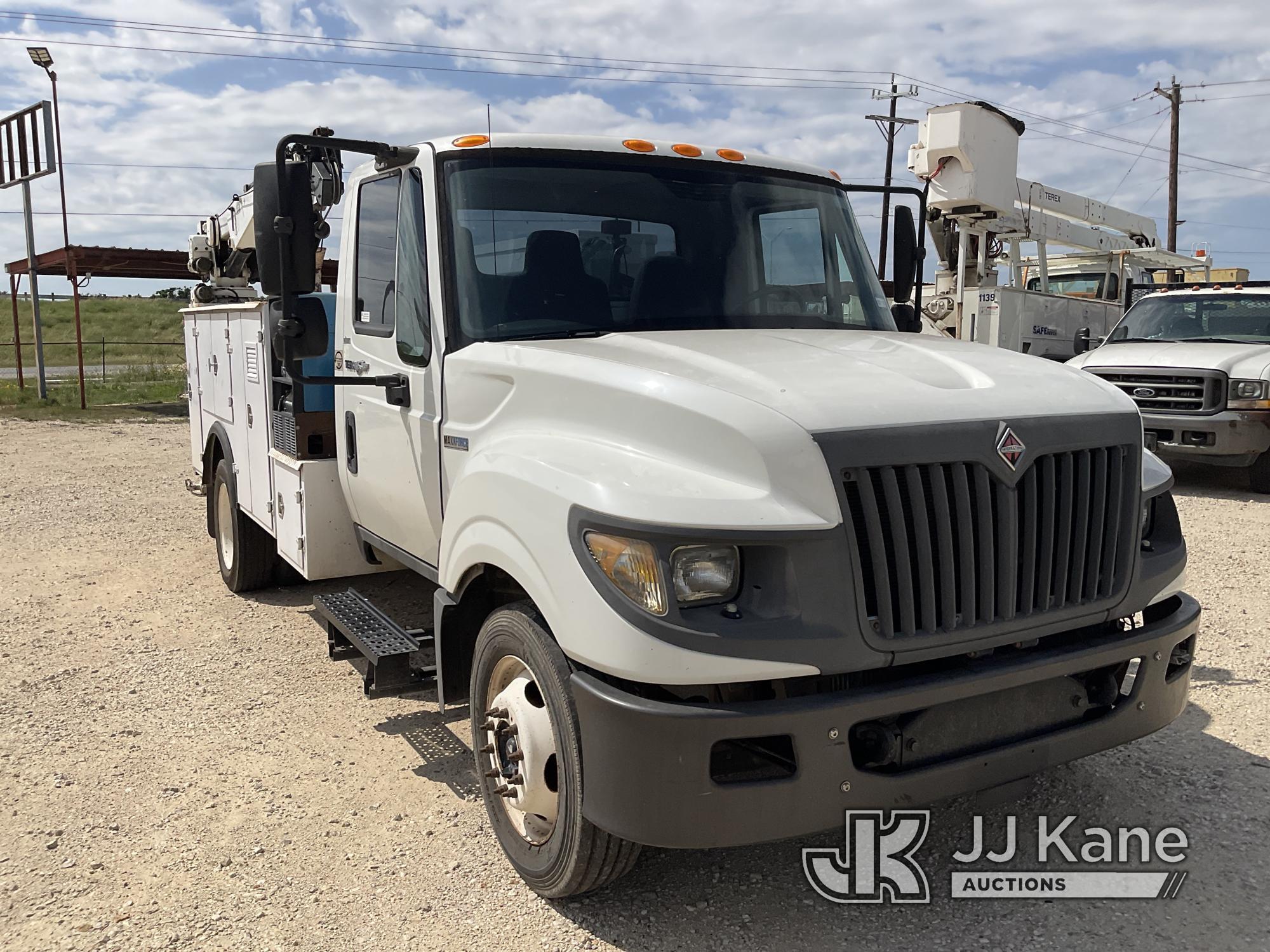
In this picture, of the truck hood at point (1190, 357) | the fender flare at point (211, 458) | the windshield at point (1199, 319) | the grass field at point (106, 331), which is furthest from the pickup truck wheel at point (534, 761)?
the grass field at point (106, 331)

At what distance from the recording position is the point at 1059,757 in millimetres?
2955

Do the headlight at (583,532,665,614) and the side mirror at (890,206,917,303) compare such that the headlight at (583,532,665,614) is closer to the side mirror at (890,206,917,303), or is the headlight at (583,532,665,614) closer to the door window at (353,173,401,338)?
the door window at (353,173,401,338)

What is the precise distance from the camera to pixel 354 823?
12.3ft

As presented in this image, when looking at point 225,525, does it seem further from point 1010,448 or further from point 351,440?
point 1010,448

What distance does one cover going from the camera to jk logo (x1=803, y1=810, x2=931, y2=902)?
10.6 feet

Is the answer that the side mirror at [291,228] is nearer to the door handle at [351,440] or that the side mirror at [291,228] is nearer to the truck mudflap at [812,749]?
the door handle at [351,440]

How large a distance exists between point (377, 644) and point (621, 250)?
71.1 inches

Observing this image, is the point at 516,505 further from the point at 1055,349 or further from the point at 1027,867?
the point at 1055,349

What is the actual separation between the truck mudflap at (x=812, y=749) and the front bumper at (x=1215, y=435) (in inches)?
324

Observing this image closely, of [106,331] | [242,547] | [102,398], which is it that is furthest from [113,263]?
[106,331]

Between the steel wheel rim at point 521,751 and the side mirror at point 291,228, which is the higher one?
the side mirror at point 291,228

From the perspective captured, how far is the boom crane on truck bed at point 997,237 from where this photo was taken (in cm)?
1560

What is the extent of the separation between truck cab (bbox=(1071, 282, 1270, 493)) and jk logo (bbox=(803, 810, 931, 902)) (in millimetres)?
7618

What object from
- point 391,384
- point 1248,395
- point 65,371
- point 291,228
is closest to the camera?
point 291,228
